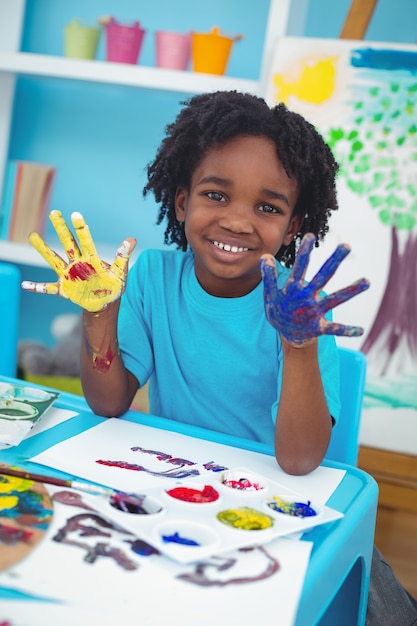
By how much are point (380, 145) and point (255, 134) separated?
1048 mm

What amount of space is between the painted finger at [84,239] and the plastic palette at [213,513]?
11.4 inches

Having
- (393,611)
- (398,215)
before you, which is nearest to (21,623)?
(393,611)

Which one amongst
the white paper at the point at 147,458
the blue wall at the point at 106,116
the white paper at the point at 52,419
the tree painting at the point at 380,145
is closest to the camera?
the white paper at the point at 147,458

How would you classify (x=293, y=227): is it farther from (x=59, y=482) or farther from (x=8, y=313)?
(x=59, y=482)

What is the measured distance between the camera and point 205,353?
3.62 feet

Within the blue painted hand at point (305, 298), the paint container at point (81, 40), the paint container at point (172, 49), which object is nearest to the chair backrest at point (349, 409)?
the blue painted hand at point (305, 298)

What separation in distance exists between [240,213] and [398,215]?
107cm

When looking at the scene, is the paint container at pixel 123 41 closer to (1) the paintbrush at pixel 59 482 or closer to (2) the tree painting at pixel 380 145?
(2) the tree painting at pixel 380 145

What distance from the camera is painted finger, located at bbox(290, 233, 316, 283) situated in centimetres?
79

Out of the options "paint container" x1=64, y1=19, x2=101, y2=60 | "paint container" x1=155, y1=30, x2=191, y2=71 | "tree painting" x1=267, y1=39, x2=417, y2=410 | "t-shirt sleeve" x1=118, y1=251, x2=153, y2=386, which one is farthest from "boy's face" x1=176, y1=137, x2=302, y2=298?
"paint container" x1=64, y1=19, x2=101, y2=60

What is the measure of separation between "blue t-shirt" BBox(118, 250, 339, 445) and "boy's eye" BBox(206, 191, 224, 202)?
0.14 m

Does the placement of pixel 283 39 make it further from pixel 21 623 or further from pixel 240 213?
pixel 21 623

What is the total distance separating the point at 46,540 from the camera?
0.61 metres

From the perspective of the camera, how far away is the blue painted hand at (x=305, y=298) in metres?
0.79
